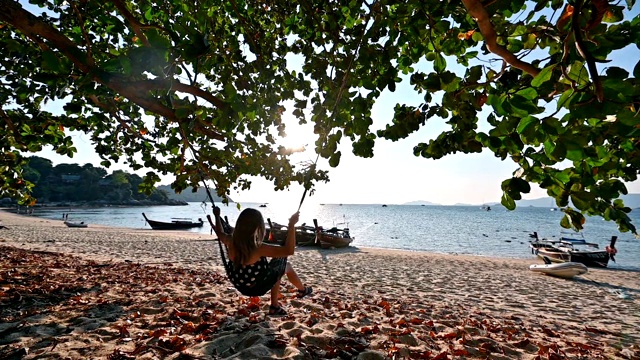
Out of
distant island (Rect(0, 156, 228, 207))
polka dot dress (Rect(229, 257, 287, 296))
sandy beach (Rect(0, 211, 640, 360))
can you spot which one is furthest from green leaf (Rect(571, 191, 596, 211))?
distant island (Rect(0, 156, 228, 207))

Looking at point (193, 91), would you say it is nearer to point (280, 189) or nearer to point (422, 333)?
point (280, 189)

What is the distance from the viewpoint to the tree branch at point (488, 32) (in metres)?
1.51

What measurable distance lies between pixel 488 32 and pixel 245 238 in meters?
3.11

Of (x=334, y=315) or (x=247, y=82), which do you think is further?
(x=334, y=315)

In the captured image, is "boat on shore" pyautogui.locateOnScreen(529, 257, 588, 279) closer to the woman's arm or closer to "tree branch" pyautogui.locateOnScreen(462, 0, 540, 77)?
the woman's arm

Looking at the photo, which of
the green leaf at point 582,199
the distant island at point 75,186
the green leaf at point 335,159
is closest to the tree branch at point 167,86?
the green leaf at point 335,159

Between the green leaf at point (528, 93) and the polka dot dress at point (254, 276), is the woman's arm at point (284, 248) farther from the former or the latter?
the green leaf at point (528, 93)

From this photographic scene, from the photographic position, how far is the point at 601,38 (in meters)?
1.19

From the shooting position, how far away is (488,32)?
162 centimetres

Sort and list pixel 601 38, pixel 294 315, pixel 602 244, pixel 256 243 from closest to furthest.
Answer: pixel 601 38
pixel 256 243
pixel 294 315
pixel 602 244

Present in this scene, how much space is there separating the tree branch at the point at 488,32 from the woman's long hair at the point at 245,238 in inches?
116

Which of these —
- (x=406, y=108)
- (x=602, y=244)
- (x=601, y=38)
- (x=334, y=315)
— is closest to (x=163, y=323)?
(x=334, y=315)

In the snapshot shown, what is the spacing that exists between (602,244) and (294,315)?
165 feet

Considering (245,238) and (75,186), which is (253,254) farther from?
(75,186)
